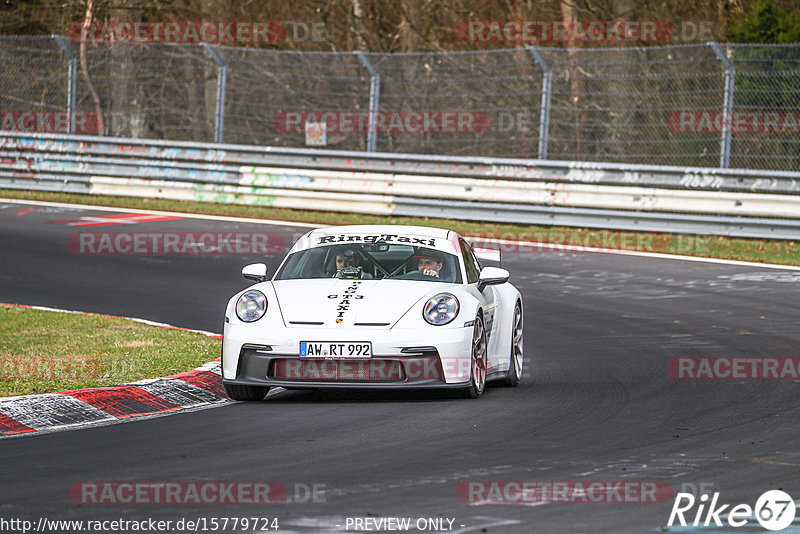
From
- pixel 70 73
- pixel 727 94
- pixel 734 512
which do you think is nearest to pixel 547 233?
pixel 727 94

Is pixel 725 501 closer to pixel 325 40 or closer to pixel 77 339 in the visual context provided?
pixel 77 339

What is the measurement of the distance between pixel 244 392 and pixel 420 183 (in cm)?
1219

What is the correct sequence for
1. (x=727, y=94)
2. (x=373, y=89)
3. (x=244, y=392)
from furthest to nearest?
(x=373, y=89) < (x=727, y=94) < (x=244, y=392)

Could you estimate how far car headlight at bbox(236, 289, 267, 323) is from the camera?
28.9 feet

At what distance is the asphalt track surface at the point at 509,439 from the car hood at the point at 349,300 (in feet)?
1.81

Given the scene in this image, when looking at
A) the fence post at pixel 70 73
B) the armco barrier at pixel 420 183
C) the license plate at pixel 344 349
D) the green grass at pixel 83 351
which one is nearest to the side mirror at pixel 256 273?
the green grass at pixel 83 351

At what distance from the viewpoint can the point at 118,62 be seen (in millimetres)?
25469

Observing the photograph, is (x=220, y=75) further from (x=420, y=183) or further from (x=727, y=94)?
(x=727, y=94)

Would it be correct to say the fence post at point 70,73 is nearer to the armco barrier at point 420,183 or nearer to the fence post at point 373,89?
the armco barrier at point 420,183

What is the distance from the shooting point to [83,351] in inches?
412

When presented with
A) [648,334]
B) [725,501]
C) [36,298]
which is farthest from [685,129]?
[725,501]

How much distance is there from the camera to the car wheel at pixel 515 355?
970cm

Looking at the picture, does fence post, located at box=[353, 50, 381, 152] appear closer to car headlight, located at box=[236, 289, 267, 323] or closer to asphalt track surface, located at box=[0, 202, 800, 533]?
asphalt track surface, located at box=[0, 202, 800, 533]

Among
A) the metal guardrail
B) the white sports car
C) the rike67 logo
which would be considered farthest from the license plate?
the metal guardrail
